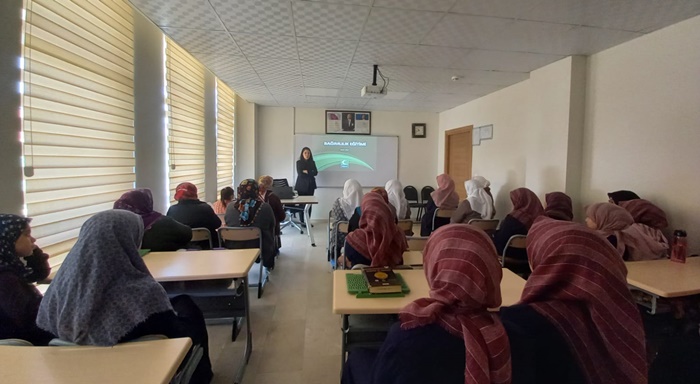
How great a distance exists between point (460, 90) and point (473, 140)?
1184mm

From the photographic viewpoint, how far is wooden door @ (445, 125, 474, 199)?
6211mm

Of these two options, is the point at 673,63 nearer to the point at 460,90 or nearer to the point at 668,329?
the point at 668,329

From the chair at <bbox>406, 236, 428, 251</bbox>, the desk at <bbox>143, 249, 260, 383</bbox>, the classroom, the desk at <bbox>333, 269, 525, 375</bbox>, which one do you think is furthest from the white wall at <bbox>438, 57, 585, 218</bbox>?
the desk at <bbox>143, 249, 260, 383</bbox>

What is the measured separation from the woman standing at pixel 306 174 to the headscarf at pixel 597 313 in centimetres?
603

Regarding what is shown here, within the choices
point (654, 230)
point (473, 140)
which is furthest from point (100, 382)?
point (473, 140)

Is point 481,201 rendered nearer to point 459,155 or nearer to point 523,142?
point 523,142

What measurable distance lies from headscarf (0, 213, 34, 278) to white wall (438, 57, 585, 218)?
4479mm

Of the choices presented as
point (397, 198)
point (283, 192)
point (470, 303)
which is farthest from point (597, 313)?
point (283, 192)

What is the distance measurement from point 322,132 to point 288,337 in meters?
5.25

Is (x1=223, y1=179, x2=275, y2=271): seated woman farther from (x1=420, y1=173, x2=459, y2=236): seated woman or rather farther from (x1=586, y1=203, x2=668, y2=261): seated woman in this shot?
(x1=586, y1=203, x2=668, y2=261): seated woman

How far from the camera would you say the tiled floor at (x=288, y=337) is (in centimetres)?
211

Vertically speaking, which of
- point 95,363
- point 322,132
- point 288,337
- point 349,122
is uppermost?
point 349,122

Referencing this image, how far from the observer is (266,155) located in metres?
7.09

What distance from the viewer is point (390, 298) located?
1.59 metres
